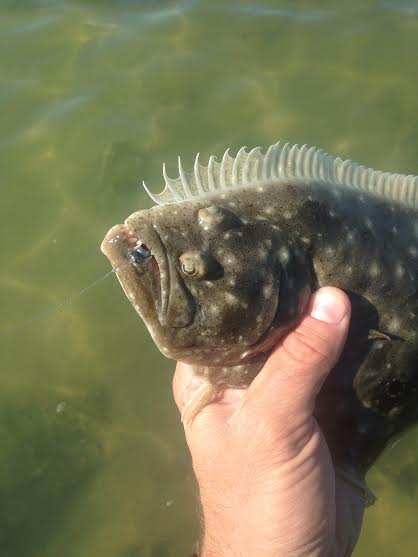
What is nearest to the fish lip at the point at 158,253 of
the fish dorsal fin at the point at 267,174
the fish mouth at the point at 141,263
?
the fish mouth at the point at 141,263

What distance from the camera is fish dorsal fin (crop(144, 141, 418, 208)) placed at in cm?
374

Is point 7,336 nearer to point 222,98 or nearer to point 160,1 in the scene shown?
point 222,98

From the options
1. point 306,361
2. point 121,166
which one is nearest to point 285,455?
point 306,361

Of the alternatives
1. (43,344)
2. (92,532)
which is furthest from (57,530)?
(43,344)

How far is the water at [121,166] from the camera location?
16.5 feet

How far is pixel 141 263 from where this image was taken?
346cm

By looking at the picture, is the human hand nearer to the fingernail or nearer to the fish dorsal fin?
the fingernail

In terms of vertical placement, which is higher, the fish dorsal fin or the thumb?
the fish dorsal fin

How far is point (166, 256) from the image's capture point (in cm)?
346

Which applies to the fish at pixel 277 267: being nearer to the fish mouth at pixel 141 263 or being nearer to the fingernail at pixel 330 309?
the fish mouth at pixel 141 263

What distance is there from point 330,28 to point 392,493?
250 inches

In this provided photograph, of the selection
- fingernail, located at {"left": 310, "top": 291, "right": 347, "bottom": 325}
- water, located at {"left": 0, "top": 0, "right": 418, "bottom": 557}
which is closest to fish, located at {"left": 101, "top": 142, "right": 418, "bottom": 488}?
fingernail, located at {"left": 310, "top": 291, "right": 347, "bottom": 325}

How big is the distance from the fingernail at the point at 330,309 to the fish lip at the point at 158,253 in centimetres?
105

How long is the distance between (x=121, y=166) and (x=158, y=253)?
3704 mm
